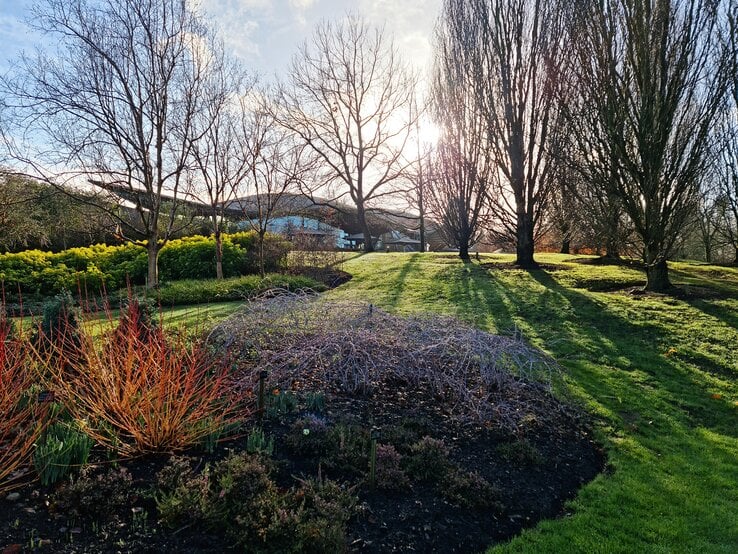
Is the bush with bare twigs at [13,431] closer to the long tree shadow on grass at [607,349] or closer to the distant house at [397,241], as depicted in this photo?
the long tree shadow on grass at [607,349]

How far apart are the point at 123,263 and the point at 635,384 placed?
528 inches

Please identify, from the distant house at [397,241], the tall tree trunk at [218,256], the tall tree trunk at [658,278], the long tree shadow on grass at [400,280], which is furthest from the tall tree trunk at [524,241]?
the distant house at [397,241]

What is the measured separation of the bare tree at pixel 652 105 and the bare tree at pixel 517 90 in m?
3.18

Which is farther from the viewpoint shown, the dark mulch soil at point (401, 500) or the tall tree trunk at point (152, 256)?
the tall tree trunk at point (152, 256)

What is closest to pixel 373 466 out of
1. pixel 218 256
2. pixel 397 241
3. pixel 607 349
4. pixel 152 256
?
pixel 607 349

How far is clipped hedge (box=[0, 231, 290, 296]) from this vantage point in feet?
35.7

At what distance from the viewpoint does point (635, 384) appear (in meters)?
5.32

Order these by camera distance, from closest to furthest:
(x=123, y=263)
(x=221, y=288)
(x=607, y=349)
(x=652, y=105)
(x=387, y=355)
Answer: (x=387, y=355), (x=607, y=349), (x=652, y=105), (x=221, y=288), (x=123, y=263)

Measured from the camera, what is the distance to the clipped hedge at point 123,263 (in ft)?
35.7

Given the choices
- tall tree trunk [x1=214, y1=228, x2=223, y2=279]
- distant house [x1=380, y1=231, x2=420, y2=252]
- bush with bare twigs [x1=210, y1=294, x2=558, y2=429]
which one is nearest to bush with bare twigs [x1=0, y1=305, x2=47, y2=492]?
bush with bare twigs [x1=210, y1=294, x2=558, y2=429]

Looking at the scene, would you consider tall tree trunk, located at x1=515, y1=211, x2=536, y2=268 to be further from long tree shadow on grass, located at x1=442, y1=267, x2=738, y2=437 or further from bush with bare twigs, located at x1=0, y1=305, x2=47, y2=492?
bush with bare twigs, located at x1=0, y1=305, x2=47, y2=492

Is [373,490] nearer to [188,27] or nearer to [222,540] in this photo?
[222,540]

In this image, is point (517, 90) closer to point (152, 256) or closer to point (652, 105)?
point (652, 105)

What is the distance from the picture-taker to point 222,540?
2.23m
